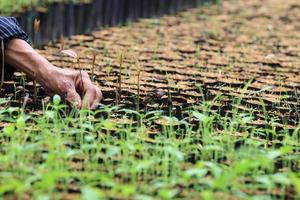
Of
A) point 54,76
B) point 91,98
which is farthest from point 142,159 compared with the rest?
point 54,76

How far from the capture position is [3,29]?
11.3 ft

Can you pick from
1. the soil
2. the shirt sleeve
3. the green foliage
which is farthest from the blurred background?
the green foliage

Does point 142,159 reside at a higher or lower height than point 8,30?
lower

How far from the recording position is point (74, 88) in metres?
3.33

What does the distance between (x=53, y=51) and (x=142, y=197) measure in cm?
277

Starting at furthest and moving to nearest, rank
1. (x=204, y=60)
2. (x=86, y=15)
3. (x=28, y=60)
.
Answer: (x=86, y=15) → (x=204, y=60) → (x=28, y=60)

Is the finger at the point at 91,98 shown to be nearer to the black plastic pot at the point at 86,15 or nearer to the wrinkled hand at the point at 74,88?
the wrinkled hand at the point at 74,88

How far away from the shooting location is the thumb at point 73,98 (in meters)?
3.24

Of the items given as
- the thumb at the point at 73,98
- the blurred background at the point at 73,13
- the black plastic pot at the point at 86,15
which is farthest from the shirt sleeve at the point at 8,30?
the blurred background at the point at 73,13

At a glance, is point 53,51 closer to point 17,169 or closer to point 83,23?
point 83,23

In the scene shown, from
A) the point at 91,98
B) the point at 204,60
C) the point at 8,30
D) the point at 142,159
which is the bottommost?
the point at 142,159

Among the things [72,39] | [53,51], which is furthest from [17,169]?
[72,39]

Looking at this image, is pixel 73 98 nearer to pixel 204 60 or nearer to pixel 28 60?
pixel 28 60

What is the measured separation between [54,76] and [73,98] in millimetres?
164
